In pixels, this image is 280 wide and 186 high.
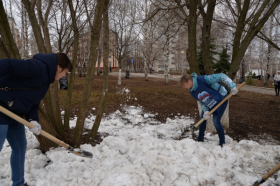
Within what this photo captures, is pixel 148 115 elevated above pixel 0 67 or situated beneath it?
situated beneath

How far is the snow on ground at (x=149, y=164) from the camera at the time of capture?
7.74 ft

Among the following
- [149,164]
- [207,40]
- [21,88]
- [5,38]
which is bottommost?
[149,164]

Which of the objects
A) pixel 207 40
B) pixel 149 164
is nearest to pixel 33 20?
pixel 149 164

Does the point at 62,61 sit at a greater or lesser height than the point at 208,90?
greater

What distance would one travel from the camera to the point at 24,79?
183 cm

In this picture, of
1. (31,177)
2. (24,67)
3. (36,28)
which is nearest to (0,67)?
(24,67)

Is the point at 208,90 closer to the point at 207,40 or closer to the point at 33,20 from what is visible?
the point at 207,40

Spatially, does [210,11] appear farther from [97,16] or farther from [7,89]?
[7,89]

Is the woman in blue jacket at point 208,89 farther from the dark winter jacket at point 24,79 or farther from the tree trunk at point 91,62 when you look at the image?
the dark winter jacket at point 24,79

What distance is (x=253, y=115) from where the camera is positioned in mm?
5746

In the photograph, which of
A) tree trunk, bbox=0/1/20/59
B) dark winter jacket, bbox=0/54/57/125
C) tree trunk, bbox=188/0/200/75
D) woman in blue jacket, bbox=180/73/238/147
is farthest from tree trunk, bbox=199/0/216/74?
tree trunk, bbox=0/1/20/59

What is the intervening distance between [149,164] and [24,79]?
196 centimetres

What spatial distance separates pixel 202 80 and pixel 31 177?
2997 millimetres

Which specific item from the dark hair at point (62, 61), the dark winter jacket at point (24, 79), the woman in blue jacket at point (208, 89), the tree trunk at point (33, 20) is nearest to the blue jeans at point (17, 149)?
the dark winter jacket at point (24, 79)
